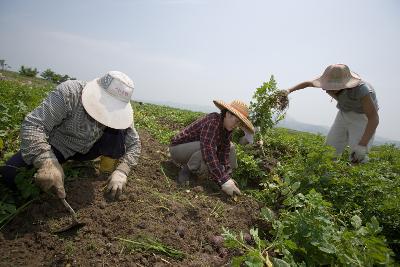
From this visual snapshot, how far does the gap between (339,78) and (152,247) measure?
372cm

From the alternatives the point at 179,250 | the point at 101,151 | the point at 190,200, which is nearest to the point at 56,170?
the point at 101,151

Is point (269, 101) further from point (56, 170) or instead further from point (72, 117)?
point (56, 170)

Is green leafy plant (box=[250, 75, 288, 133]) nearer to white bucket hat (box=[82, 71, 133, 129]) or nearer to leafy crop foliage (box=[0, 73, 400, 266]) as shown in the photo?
leafy crop foliage (box=[0, 73, 400, 266])

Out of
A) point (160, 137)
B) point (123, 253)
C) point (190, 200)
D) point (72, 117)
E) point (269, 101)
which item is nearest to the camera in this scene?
point (123, 253)

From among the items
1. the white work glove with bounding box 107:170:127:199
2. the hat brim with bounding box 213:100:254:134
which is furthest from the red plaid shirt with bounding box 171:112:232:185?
the white work glove with bounding box 107:170:127:199

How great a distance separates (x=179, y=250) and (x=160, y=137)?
3639mm

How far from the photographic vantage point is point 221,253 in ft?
8.17

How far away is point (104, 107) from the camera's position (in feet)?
8.51

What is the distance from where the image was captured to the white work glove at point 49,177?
2.32m

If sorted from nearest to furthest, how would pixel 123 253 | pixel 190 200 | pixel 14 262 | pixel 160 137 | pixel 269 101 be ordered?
pixel 14 262
pixel 123 253
pixel 190 200
pixel 269 101
pixel 160 137

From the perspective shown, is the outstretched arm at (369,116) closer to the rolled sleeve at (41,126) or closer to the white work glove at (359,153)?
the white work glove at (359,153)

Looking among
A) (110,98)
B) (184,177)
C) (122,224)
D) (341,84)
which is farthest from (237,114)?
(341,84)

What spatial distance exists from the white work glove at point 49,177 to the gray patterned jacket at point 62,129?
84 mm

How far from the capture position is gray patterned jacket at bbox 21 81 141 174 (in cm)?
248
